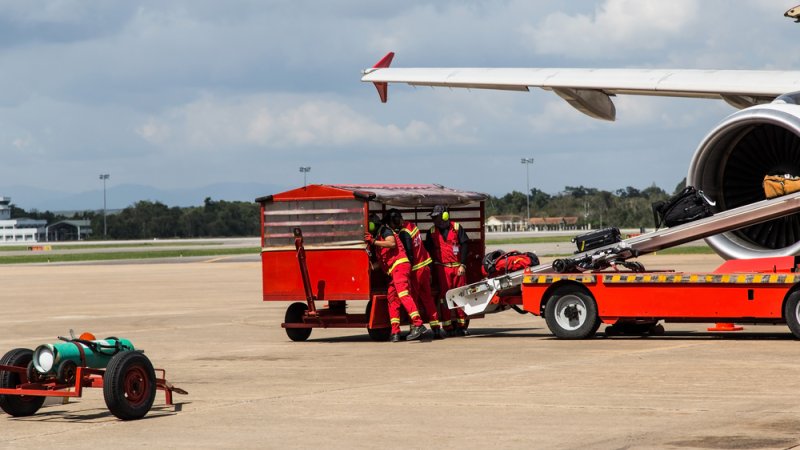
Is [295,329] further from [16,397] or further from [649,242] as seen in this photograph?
[16,397]

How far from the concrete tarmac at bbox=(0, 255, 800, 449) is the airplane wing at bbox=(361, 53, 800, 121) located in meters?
3.85

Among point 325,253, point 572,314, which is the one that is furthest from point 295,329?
point 572,314

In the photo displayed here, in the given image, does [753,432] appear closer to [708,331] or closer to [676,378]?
[676,378]

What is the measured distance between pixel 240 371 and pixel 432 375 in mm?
2544

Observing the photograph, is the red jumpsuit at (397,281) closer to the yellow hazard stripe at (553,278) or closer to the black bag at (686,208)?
the yellow hazard stripe at (553,278)

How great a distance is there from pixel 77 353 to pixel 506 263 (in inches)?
386

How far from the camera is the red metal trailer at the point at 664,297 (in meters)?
17.5

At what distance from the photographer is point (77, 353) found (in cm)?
1231

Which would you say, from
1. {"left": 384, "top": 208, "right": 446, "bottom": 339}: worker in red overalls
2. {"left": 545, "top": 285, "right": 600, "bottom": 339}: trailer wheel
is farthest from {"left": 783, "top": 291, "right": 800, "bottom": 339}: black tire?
{"left": 384, "top": 208, "right": 446, "bottom": 339}: worker in red overalls

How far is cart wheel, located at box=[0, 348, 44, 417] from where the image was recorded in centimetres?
1223

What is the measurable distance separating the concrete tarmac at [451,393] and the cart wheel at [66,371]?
0.36 metres

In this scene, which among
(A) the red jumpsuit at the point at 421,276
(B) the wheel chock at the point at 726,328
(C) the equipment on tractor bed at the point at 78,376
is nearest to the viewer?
(C) the equipment on tractor bed at the point at 78,376

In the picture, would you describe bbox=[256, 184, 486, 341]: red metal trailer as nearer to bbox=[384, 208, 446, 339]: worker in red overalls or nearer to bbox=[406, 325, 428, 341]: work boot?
bbox=[384, 208, 446, 339]: worker in red overalls

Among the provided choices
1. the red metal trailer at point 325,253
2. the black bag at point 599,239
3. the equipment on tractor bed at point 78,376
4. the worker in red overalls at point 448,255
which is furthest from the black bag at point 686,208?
the equipment on tractor bed at point 78,376
